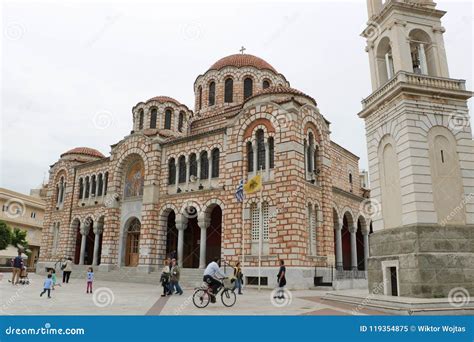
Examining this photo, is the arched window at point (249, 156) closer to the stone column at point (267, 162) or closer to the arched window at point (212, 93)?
the stone column at point (267, 162)

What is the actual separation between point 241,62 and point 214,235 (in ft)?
51.1

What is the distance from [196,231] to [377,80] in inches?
676

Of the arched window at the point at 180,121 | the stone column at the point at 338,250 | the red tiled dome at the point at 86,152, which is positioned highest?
the arched window at the point at 180,121

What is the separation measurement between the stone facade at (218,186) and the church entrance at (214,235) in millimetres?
74

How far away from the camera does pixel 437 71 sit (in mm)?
15445

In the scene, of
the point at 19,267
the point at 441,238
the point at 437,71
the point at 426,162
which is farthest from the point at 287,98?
the point at 19,267

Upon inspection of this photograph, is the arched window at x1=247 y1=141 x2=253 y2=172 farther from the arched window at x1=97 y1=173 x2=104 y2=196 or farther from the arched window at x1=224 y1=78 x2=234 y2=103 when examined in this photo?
the arched window at x1=97 y1=173 x2=104 y2=196

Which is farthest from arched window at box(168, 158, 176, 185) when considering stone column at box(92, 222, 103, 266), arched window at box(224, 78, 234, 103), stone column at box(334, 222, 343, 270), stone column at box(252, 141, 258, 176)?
stone column at box(334, 222, 343, 270)

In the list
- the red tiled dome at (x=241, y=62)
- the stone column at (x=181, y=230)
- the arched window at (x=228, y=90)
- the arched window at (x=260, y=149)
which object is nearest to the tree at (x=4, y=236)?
the stone column at (x=181, y=230)

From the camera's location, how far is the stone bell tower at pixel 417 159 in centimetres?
1283

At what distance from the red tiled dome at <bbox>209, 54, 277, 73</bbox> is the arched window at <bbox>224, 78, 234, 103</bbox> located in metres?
Answer: 1.41

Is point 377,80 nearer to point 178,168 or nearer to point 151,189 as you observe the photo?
point 178,168

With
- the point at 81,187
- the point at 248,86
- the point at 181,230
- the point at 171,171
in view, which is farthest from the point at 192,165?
the point at 81,187

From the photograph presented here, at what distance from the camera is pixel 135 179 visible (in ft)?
96.8
